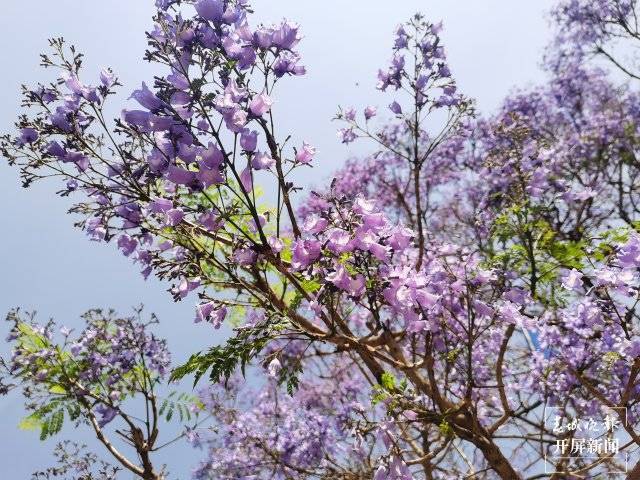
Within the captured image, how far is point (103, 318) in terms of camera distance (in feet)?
20.2

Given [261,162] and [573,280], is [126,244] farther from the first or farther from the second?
[573,280]

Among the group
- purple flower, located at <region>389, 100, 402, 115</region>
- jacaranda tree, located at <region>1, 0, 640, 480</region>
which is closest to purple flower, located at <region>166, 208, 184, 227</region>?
jacaranda tree, located at <region>1, 0, 640, 480</region>

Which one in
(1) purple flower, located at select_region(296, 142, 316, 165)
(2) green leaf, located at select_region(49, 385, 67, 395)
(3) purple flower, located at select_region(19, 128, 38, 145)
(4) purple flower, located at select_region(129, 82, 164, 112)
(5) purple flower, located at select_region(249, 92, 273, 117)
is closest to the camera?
(4) purple flower, located at select_region(129, 82, 164, 112)

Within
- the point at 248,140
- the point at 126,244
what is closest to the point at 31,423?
the point at 126,244

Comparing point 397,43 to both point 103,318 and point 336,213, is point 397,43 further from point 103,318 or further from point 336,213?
point 103,318

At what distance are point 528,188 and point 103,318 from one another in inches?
185

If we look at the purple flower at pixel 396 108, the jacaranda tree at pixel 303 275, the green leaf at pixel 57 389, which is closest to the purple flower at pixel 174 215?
the jacaranda tree at pixel 303 275

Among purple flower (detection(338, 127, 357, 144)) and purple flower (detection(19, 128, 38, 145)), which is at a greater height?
purple flower (detection(338, 127, 357, 144))

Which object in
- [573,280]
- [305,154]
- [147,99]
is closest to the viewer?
[147,99]

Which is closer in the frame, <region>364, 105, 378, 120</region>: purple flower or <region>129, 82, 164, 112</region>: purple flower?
<region>129, 82, 164, 112</region>: purple flower

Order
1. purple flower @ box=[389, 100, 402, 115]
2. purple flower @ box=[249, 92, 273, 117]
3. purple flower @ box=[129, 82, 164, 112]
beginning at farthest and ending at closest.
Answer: purple flower @ box=[389, 100, 402, 115] < purple flower @ box=[249, 92, 273, 117] < purple flower @ box=[129, 82, 164, 112]

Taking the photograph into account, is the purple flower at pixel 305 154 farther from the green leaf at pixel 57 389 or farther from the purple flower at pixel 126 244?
the green leaf at pixel 57 389

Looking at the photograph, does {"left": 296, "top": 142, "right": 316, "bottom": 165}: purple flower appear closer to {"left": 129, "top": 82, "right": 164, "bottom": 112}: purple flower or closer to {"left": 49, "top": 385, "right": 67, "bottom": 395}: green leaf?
{"left": 129, "top": 82, "right": 164, "bottom": 112}: purple flower

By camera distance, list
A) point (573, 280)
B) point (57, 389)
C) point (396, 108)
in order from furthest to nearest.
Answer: point (57, 389), point (396, 108), point (573, 280)
